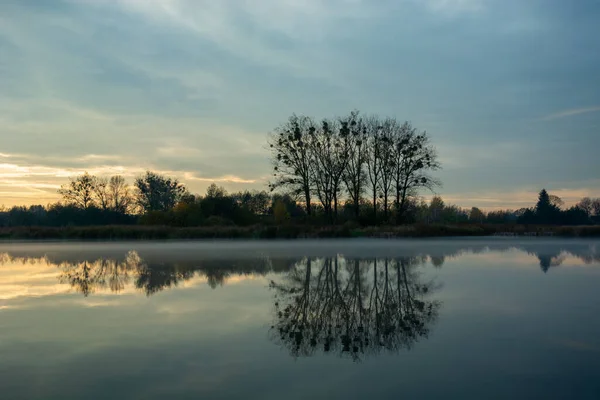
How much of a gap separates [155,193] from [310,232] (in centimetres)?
4123

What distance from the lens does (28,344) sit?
18.5 feet

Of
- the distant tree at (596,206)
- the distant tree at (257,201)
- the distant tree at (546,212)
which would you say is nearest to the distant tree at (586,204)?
the distant tree at (596,206)

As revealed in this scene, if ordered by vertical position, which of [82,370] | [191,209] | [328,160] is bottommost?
[82,370]

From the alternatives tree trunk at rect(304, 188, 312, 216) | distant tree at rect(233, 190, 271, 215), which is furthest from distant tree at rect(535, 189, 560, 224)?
tree trunk at rect(304, 188, 312, 216)

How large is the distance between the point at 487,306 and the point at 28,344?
6150 mm

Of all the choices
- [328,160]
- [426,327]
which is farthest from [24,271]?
[328,160]

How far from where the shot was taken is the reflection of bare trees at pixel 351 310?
5.52m

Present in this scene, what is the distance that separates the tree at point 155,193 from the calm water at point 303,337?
194 feet

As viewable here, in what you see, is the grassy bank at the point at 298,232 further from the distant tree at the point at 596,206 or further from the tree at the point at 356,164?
the distant tree at the point at 596,206

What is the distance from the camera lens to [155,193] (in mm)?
69625

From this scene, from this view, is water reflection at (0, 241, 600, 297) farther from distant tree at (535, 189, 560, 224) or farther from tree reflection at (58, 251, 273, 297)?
distant tree at (535, 189, 560, 224)

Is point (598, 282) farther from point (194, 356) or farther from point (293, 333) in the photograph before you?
point (194, 356)

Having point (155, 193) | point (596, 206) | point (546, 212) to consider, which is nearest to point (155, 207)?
point (155, 193)

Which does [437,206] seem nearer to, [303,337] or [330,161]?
[330,161]
